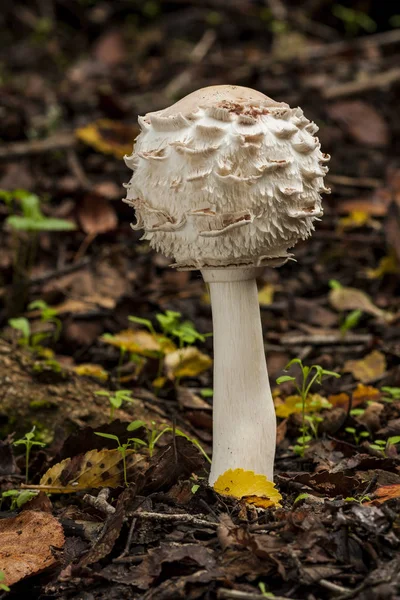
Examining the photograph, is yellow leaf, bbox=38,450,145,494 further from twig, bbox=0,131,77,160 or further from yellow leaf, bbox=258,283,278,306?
twig, bbox=0,131,77,160

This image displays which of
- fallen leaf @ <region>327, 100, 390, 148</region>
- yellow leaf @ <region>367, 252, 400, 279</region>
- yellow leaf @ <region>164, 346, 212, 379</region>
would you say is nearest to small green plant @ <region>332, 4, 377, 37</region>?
fallen leaf @ <region>327, 100, 390, 148</region>

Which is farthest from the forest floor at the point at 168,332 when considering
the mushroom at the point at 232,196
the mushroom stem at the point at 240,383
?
the mushroom at the point at 232,196

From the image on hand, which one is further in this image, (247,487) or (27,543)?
(247,487)

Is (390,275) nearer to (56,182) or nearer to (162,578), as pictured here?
(56,182)

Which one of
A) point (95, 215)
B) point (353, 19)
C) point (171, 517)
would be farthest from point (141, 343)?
point (353, 19)

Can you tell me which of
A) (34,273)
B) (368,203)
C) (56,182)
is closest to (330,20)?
(368,203)

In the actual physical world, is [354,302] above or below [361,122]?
below

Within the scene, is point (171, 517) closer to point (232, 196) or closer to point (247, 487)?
point (247, 487)
